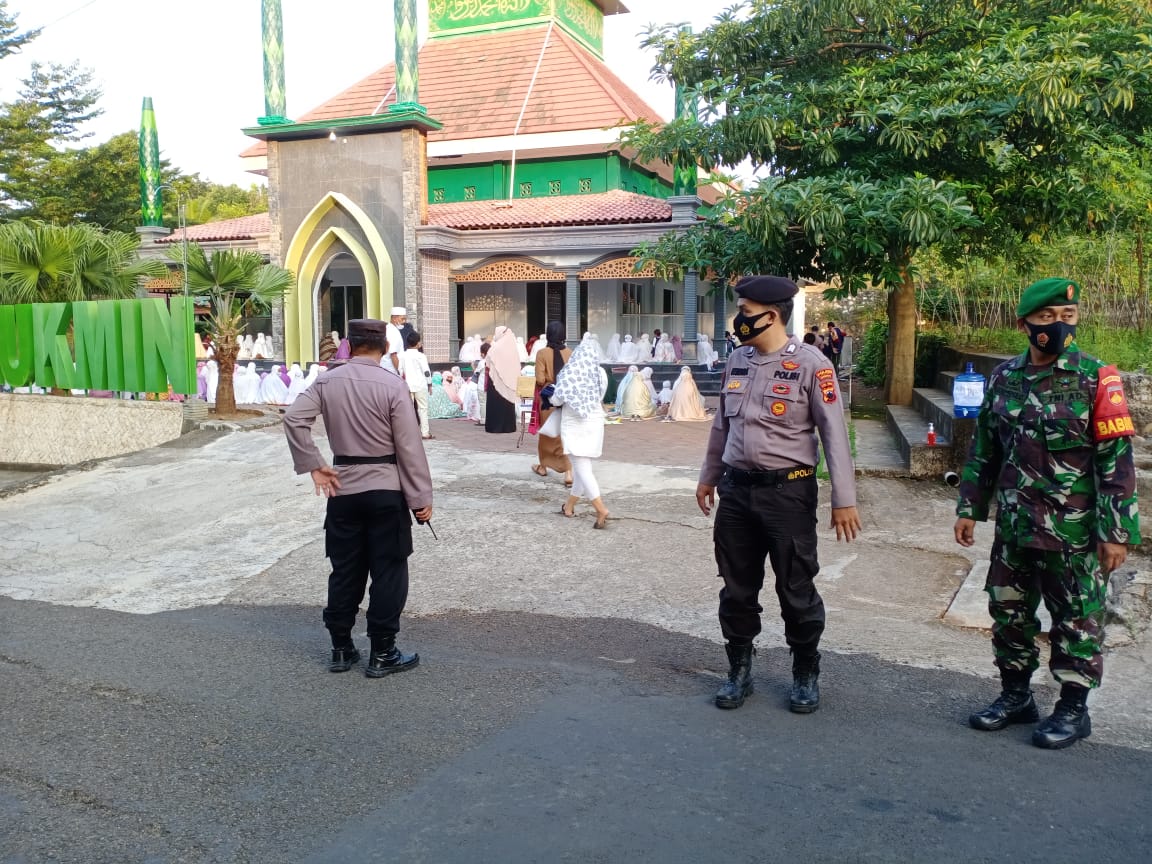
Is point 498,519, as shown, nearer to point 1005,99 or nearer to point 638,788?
point 638,788

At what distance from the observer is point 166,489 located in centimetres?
985

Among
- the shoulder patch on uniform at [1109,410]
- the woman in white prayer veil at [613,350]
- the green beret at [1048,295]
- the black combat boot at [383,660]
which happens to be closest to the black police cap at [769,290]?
the green beret at [1048,295]

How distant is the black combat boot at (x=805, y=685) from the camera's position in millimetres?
3825

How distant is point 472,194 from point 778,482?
22.8 m

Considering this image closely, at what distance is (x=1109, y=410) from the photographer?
3.38 meters

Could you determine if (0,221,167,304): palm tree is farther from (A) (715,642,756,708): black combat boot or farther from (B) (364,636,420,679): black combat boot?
(A) (715,642,756,708): black combat boot

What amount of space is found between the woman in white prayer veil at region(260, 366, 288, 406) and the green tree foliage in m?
8.28

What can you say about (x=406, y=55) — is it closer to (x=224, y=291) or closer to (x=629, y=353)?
(x=629, y=353)

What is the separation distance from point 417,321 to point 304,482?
41.5 ft

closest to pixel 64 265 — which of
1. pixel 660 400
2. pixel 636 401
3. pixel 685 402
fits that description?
pixel 636 401

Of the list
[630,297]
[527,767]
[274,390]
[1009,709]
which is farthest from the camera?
[630,297]

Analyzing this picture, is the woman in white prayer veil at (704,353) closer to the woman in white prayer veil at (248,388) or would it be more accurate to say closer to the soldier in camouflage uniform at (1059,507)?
the woman in white prayer veil at (248,388)

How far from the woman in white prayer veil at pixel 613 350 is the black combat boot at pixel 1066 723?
19.4 m

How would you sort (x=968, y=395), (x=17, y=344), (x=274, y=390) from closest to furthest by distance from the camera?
(x=968, y=395) < (x=17, y=344) < (x=274, y=390)
